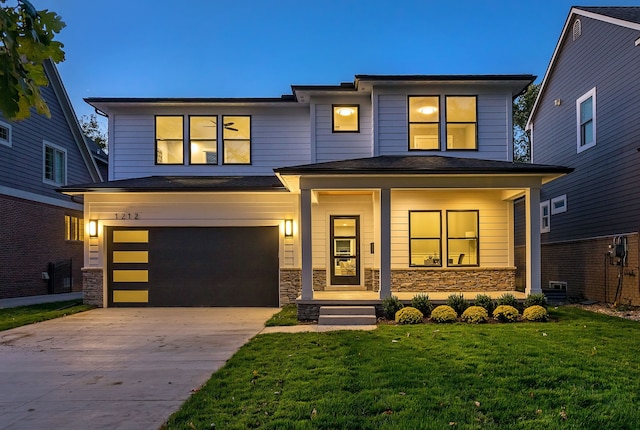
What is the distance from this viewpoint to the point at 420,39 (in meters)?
112

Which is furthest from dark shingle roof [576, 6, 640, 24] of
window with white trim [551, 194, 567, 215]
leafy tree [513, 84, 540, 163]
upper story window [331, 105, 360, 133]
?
leafy tree [513, 84, 540, 163]

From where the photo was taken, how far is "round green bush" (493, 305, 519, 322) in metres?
8.59

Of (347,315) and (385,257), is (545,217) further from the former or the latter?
(347,315)

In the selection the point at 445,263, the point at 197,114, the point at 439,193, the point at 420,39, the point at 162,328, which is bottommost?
the point at 162,328

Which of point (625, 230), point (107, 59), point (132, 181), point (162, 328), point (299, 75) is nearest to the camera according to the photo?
point (162, 328)

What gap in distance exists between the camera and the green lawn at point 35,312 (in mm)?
9383

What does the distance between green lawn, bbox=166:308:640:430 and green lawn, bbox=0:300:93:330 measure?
5644mm

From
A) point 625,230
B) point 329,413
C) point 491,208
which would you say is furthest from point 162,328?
point 625,230

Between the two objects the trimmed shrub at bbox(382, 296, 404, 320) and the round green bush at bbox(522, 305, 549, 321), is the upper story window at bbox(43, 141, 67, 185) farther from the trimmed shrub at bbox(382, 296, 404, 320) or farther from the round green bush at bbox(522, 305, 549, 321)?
the round green bush at bbox(522, 305, 549, 321)

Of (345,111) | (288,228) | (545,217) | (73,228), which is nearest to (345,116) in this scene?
(345,111)

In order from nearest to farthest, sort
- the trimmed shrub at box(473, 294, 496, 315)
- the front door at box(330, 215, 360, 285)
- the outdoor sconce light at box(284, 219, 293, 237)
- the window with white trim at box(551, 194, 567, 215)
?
the trimmed shrub at box(473, 294, 496, 315) < the outdoor sconce light at box(284, 219, 293, 237) < the front door at box(330, 215, 360, 285) < the window with white trim at box(551, 194, 567, 215)

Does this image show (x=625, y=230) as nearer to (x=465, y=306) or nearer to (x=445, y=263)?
(x=445, y=263)

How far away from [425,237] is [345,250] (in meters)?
2.09

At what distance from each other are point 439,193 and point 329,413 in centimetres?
838
